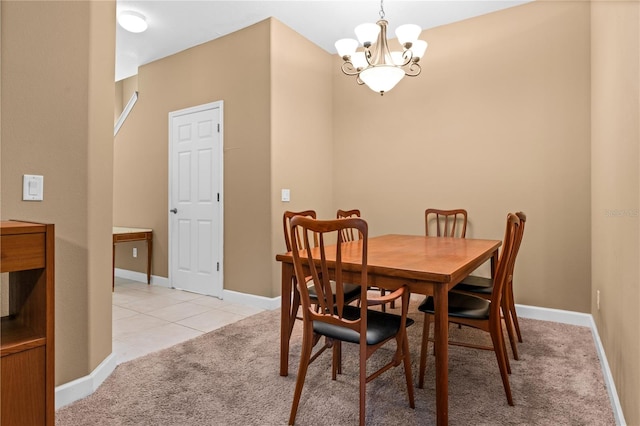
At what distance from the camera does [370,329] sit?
5.22 feet

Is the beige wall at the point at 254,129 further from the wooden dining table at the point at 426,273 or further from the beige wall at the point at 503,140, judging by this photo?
the wooden dining table at the point at 426,273

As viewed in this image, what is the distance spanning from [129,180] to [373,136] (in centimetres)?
324

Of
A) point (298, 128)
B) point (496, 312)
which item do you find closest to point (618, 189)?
point (496, 312)

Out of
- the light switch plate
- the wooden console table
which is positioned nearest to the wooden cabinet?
the light switch plate

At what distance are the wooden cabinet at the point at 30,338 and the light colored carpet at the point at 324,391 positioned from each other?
1.56ft

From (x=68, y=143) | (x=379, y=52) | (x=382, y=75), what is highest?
(x=379, y=52)

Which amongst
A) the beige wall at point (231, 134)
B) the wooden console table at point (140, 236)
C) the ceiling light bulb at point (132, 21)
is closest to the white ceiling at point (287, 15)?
the ceiling light bulb at point (132, 21)

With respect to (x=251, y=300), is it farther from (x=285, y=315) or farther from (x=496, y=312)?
(x=496, y=312)

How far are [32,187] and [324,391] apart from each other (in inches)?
69.0

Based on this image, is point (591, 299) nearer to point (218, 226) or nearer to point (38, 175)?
point (218, 226)

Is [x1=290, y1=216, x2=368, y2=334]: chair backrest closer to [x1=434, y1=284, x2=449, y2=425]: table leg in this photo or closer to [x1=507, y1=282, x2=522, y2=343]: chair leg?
[x1=434, y1=284, x2=449, y2=425]: table leg

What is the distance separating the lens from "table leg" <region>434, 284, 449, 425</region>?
60.4 inches

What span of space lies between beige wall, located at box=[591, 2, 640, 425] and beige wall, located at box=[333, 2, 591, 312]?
0.99 ft

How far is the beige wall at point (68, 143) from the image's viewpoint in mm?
1616
